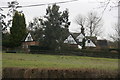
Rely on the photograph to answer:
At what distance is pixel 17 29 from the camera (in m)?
69.1

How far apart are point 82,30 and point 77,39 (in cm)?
639

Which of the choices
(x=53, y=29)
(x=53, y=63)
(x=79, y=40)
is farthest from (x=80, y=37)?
(x=53, y=63)

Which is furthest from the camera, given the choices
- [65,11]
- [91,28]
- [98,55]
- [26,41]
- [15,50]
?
[26,41]

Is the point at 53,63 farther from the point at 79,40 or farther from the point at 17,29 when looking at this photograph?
the point at 79,40

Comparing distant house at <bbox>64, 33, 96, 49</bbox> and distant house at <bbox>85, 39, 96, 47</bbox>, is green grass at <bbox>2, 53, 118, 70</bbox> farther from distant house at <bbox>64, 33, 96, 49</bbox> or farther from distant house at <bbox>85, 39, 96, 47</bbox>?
distant house at <bbox>85, 39, 96, 47</bbox>

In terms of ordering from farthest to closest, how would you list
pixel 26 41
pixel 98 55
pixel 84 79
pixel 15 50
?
1. pixel 26 41
2. pixel 15 50
3. pixel 98 55
4. pixel 84 79

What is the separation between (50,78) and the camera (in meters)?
15.6

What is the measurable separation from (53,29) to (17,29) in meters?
11.7

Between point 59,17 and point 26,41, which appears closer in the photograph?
point 59,17

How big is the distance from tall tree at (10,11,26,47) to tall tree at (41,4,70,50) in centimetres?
799

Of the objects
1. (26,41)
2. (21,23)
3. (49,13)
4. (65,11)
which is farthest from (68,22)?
(26,41)

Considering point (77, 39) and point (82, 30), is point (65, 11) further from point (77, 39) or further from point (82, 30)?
point (77, 39)

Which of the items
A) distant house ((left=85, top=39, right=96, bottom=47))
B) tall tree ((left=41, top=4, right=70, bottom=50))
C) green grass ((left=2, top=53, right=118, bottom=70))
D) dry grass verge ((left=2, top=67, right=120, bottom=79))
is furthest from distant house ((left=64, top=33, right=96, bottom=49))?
dry grass verge ((left=2, top=67, right=120, bottom=79))

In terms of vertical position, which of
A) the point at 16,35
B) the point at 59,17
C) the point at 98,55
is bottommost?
the point at 98,55
